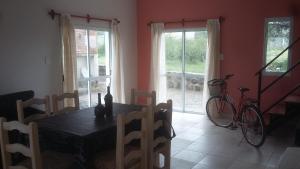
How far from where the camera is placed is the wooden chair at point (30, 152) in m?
2.16

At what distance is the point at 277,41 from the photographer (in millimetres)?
5277

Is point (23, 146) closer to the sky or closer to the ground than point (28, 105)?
closer to the ground

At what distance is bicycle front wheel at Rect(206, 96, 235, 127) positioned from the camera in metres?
5.77

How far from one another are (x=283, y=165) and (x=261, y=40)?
3460 millimetres

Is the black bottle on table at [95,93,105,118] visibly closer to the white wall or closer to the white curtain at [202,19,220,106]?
the white wall

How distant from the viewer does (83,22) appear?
17.8ft

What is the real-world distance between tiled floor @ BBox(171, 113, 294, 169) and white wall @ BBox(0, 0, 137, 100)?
2493 millimetres

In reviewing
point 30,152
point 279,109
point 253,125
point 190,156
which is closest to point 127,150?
point 30,152

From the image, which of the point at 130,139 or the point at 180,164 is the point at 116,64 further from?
the point at 130,139

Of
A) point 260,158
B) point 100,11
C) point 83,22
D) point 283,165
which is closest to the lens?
point 283,165

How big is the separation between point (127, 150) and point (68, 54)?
2.77 meters

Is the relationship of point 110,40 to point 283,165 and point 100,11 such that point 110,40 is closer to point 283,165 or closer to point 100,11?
point 100,11

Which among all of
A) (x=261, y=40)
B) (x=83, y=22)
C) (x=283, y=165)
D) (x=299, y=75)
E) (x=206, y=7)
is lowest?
(x=283, y=165)

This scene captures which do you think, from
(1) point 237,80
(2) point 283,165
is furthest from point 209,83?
(2) point 283,165
